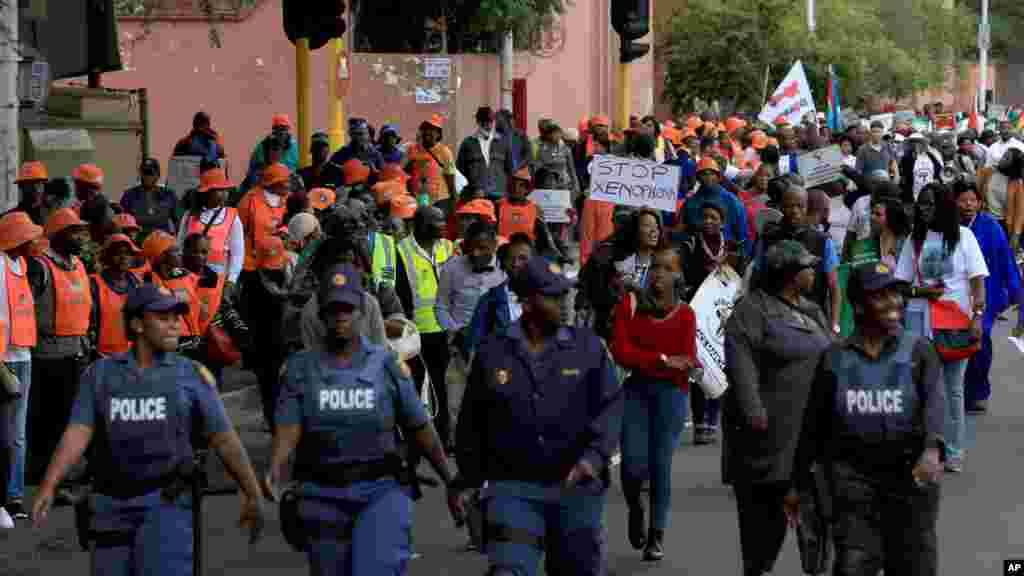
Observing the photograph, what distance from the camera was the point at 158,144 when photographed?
32312mm

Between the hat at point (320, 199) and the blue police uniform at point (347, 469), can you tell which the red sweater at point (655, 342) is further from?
the hat at point (320, 199)

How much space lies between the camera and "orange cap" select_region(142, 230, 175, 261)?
13266 mm

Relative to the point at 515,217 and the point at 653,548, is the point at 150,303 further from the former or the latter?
the point at 515,217

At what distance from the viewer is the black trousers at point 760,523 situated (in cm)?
972

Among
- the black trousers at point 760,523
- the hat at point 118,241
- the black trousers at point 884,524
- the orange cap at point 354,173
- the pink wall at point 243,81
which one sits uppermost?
the pink wall at point 243,81

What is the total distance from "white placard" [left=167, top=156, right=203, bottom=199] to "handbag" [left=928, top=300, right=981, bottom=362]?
341 inches

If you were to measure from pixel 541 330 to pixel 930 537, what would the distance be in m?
1.63

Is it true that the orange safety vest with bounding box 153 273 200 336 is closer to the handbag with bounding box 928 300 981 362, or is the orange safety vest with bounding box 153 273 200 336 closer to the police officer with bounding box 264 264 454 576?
the handbag with bounding box 928 300 981 362


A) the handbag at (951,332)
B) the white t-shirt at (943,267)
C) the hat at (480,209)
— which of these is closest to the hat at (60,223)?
the hat at (480,209)

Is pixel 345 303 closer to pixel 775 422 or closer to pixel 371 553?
pixel 371 553

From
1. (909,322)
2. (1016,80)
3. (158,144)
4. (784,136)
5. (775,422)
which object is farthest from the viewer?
(1016,80)

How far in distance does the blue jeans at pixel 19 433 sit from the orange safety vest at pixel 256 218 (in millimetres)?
3329

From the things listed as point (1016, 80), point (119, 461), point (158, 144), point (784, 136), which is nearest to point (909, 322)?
point (119, 461)

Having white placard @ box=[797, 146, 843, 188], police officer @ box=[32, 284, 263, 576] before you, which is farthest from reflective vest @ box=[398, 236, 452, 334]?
white placard @ box=[797, 146, 843, 188]
